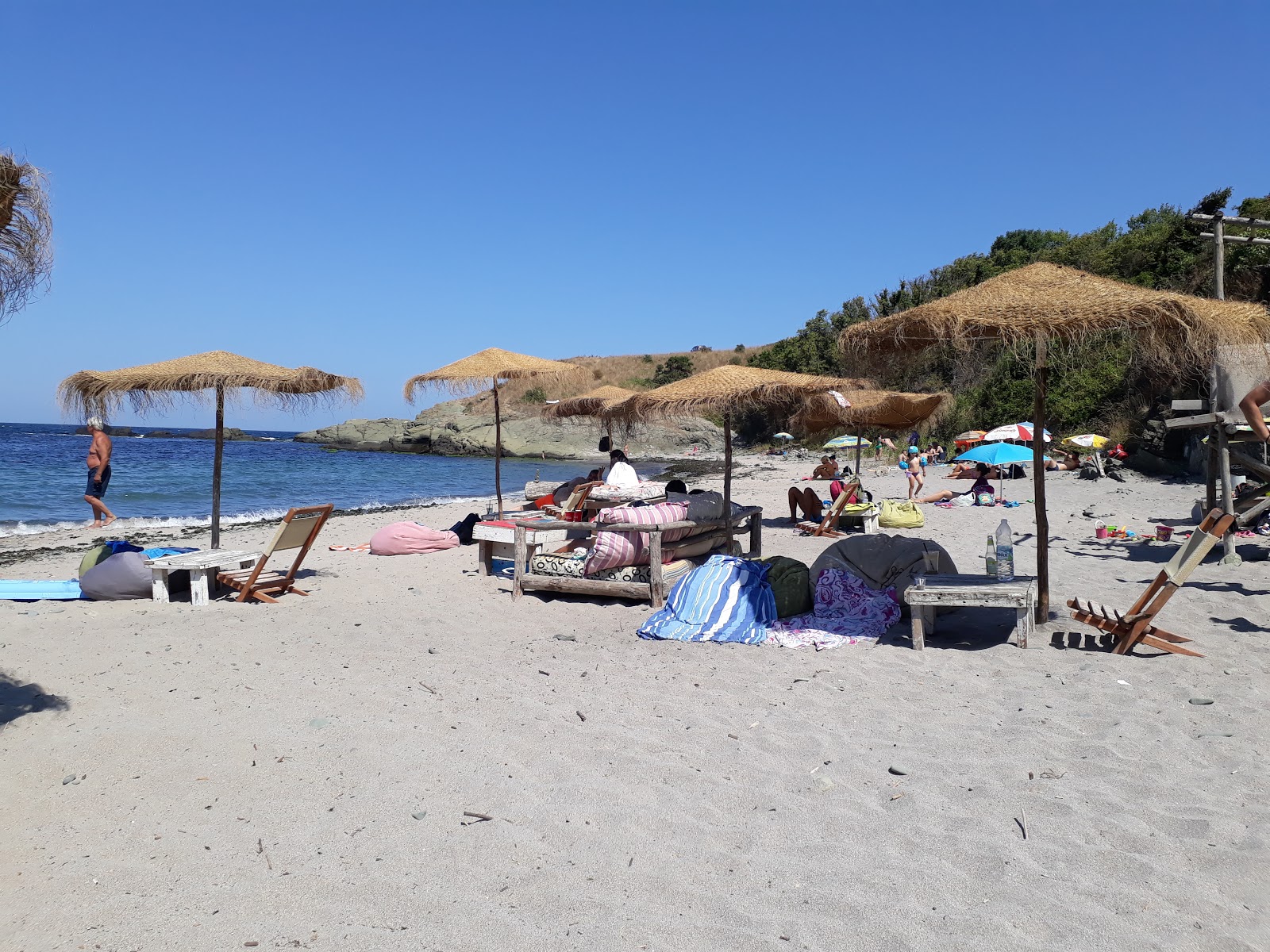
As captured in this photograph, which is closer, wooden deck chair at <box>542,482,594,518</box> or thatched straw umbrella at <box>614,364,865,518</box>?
thatched straw umbrella at <box>614,364,865,518</box>

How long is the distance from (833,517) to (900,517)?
1153 millimetres

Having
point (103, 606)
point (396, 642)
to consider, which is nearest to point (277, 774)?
point (396, 642)

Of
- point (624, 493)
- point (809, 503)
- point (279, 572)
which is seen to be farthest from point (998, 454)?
point (279, 572)

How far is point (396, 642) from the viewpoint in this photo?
584 centimetres

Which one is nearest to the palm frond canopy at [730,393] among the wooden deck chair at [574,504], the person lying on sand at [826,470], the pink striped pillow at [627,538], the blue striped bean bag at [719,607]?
the wooden deck chair at [574,504]

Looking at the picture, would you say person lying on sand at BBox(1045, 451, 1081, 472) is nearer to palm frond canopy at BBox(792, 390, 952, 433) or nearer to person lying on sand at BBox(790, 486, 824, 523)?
palm frond canopy at BBox(792, 390, 952, 433)

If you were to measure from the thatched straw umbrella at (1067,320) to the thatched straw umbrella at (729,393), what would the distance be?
9.83 feet

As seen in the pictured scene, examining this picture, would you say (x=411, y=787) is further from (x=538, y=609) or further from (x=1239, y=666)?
(x=1239, y=666)

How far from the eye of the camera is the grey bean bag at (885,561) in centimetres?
631

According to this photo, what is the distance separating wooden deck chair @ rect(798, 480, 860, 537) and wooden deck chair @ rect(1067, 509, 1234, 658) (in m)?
6.25

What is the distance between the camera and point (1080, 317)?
4906 mm

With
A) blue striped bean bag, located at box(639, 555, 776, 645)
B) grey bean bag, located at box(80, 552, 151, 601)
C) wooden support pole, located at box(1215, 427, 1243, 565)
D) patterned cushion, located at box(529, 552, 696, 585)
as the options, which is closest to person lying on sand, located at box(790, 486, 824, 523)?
patterned cushion, located at box(529, 552, 696, 585)

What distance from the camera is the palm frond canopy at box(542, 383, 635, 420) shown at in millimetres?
13938

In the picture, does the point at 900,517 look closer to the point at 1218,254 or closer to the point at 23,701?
the point at 1218,254
